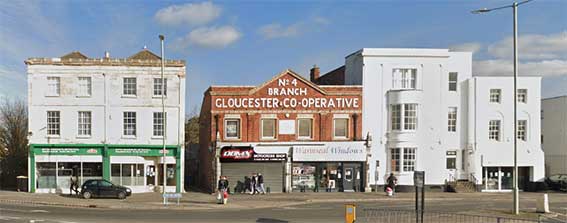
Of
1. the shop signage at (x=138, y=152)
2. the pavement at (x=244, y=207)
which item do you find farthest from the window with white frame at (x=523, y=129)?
the shop signage at (x=138, y=152)

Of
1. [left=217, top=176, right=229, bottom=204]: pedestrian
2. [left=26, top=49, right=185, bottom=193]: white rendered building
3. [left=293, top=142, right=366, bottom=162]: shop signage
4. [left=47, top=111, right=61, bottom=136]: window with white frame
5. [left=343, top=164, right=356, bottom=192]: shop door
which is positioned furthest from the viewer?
[left=343, top=164, right=356, bottom=192]: shop door

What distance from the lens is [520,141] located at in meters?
43.5

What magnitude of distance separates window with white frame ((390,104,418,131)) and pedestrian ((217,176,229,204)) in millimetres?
13070

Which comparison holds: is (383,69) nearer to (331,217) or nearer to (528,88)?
(528,88)

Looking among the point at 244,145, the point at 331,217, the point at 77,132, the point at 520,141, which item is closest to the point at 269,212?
the point at 331,217

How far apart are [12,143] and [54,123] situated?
11.1 metres

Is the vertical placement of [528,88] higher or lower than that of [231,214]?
higher

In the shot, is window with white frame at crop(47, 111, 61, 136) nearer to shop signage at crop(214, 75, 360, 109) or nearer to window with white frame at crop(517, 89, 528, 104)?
shop signage at crop(214, 75, 360, 109)

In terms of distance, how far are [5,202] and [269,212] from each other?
15.5 meters

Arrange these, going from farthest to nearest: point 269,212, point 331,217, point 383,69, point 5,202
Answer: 1. point 383,69
2. point 5,202
3. point 269,212
4. point 331,217

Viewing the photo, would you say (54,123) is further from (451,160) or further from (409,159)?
(451,160)

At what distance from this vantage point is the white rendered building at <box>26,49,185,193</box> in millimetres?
38750

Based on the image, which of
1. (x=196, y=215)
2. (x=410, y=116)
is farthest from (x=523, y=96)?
(x=196, y=215)

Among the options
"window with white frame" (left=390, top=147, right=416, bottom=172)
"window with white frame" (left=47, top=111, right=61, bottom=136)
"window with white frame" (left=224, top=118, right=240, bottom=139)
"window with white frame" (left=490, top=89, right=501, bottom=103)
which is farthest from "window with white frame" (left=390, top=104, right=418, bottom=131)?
"window with white frame" (left=47, top=111, right=61, bottom=136)
